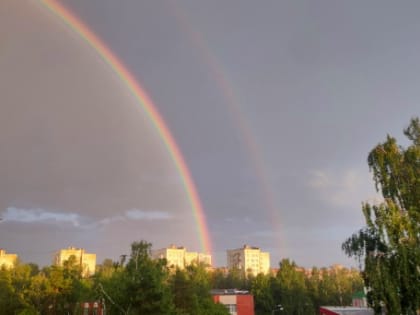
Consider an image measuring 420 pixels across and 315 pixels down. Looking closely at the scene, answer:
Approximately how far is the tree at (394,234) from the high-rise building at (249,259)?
124 metres

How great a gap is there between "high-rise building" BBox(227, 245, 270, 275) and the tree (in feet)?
408

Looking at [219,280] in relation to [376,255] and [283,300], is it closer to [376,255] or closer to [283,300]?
[283,300]

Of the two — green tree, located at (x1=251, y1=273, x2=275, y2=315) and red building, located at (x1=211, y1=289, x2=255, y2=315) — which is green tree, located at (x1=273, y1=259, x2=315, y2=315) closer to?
green tree, located at (x1=251, y1=273, x2=275, y2=315)

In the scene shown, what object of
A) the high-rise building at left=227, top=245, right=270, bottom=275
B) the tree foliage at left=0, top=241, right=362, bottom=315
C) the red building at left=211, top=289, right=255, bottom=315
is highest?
the high-rise building at left=227, top=245, right=270, bottom=275

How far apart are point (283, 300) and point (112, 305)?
5035 centimetres

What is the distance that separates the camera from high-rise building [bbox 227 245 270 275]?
143875 millimetres

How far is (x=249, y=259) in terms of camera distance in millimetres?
145250

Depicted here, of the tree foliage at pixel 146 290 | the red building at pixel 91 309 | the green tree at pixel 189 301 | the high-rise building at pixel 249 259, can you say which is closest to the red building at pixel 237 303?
the tree foliage at pixel 146 290

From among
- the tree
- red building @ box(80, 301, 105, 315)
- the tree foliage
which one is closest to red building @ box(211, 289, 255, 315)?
the tree foliage

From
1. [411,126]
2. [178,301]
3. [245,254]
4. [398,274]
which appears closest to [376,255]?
[398,274]

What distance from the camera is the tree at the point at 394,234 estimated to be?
18906mm

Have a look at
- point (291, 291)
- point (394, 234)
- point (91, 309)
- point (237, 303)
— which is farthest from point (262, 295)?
point (394, 234)

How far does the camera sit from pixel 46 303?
46.4 m

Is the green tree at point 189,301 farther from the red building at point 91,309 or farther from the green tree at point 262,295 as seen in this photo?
the green tree at point 262,295
